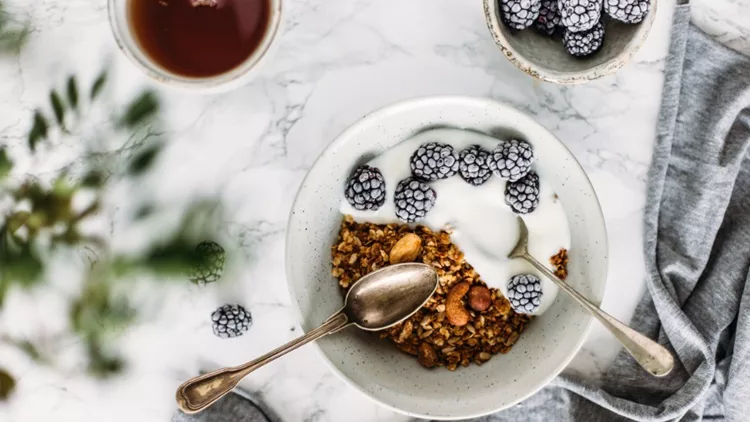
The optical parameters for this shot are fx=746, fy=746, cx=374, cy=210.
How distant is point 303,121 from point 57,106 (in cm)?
37

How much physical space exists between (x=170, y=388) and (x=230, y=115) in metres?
0.41

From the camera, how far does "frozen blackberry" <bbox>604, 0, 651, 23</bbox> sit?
0.94 m

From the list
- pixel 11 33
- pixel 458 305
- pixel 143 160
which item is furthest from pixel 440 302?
pixel 11 33

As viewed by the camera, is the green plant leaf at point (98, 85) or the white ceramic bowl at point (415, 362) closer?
the white ceramic bowl at point (415, 362)

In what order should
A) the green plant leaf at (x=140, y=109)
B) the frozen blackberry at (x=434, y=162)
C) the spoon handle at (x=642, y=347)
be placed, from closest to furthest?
the spoon handle at (x=642, y=347) → the frozen blackberry at (x=434, y=162) → the green plant leaf at (x=140, y=109)

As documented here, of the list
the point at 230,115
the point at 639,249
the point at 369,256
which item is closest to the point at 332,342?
the point at 369,256

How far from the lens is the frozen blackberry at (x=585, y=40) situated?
97cm

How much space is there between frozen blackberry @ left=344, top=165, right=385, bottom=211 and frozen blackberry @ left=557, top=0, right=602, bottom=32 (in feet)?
1.03

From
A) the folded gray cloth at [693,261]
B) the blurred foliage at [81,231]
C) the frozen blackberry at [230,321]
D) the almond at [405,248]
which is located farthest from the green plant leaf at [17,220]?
the folded gray cloth at [693,261]

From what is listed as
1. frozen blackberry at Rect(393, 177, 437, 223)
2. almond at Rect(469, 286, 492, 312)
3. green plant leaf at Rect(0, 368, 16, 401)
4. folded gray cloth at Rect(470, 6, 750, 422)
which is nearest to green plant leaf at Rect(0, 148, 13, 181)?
green plant leaf at Rect(0, 368, 16, 401)

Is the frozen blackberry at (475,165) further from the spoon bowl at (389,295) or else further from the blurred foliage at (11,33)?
the blurred foliage at (11,33)

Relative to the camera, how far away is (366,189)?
3.23 ft

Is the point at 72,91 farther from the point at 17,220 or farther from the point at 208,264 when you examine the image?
the point at 208,264

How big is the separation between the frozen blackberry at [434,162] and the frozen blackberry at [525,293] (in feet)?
0.55
